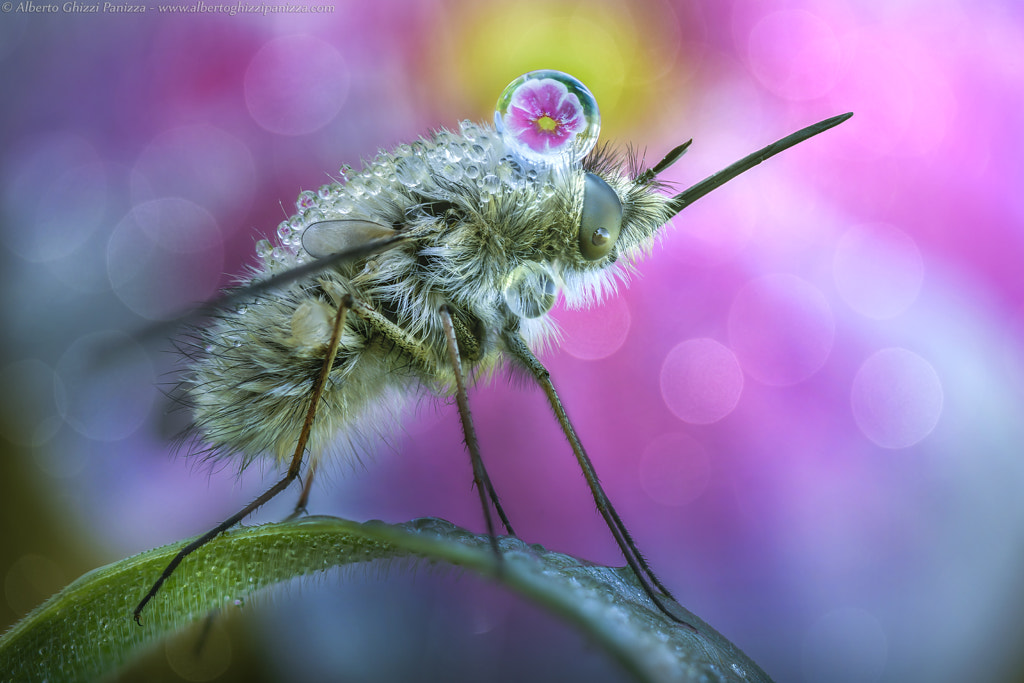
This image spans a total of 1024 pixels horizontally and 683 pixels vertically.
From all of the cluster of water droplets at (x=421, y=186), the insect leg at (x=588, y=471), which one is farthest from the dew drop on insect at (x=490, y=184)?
the insect leg at (x=588, y=471)

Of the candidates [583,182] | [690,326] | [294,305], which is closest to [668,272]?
[690,326]

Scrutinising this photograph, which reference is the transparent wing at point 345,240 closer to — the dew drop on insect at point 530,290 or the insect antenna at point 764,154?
the dew drop on insect at point 530,290

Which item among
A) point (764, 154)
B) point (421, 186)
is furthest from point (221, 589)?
point (764, 154)

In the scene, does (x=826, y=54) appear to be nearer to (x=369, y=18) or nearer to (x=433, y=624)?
(x=369, y=18)

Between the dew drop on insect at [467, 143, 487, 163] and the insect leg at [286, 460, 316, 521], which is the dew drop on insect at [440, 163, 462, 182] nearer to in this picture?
the dew drop on insect at [467, 143, 487, 163]

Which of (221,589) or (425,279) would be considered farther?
(425,279)

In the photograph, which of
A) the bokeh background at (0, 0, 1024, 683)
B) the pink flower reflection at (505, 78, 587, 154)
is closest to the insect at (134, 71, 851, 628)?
the pink flower reflection at (505, 78, 587, 154)

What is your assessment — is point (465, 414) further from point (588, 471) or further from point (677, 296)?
point (677, 296)
